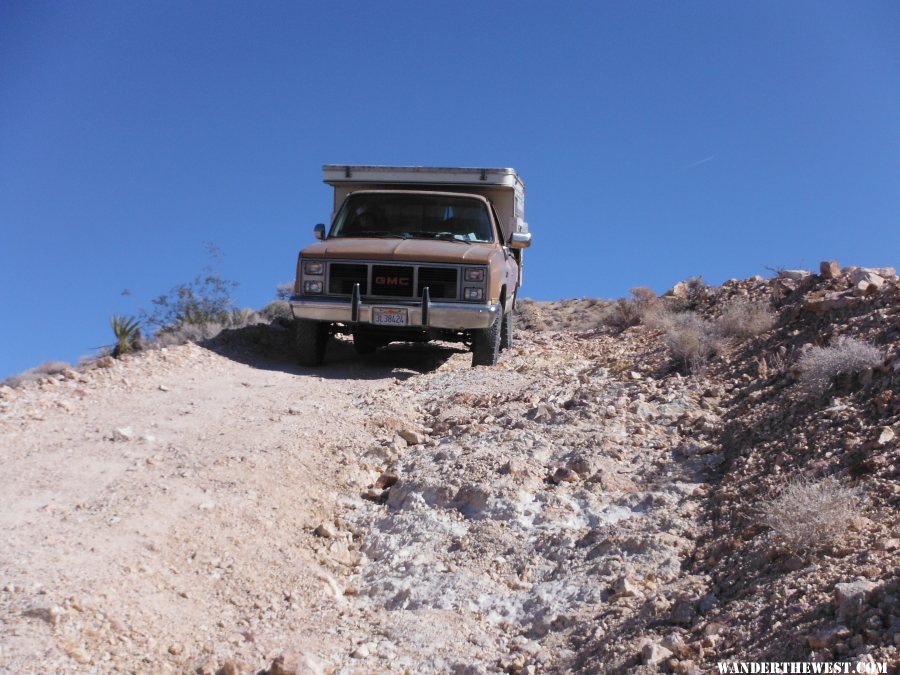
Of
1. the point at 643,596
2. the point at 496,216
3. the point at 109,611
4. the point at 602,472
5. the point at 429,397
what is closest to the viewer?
the point at 109,611

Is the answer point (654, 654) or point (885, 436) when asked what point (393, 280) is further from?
point (654, 654)

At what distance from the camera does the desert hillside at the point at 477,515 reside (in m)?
4.32

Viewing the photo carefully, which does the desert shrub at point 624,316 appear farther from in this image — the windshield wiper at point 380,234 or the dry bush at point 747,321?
the windshield wiper at point 380,234

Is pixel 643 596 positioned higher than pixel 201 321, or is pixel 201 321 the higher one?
pixel 201 321

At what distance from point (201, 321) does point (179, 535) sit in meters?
10.6

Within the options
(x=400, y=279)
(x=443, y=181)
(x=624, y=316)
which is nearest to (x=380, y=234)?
(x=400, y=279)

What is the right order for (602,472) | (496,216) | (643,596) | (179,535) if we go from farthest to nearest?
(496,216) → (602,472) → (179,535) → (643,596)

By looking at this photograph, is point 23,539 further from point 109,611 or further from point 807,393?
point 807,393

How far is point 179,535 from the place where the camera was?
549 cm

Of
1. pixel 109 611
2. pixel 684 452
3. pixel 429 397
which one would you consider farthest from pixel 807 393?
pixel 109 611

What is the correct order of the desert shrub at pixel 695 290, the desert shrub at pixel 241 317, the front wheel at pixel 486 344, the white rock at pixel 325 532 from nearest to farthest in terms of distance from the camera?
the white rock at pixel 325 532, the front wheel at pixel 486 344, the desert shrub at pixel 695 290, the desert shrub at pixel 241 317

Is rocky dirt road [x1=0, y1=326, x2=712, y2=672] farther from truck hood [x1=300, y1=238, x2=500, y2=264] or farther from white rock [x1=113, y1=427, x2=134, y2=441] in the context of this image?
truck hood [x1=300, y1=238, x2=500, y2=264]

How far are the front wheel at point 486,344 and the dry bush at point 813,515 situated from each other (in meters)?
5.62

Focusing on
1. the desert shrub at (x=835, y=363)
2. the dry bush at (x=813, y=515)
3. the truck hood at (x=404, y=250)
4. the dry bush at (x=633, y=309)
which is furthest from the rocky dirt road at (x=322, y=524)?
the dry bush at (x=633, y=309)
